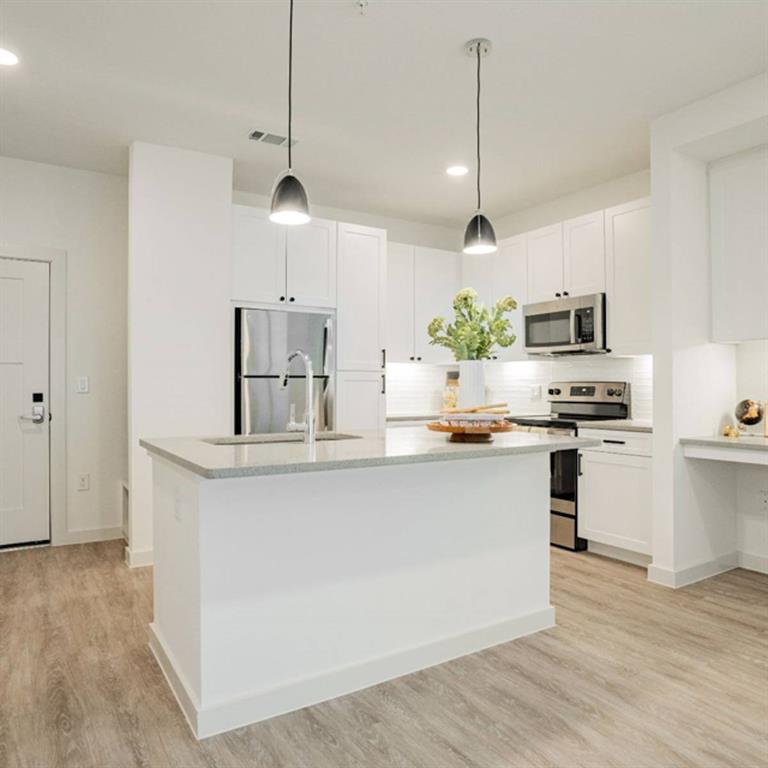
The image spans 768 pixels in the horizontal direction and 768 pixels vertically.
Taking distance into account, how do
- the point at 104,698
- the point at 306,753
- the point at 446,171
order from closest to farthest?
1. the point at 306,753
2. the point at 104,698
3. the point at 446,171

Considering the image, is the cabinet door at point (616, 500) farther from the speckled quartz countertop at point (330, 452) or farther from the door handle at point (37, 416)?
the door handle at point (37, 416)

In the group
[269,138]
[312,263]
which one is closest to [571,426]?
[312,263]

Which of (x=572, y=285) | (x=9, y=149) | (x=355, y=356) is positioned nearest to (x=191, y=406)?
(x=355, y=356)

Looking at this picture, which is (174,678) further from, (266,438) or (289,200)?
(289,200)

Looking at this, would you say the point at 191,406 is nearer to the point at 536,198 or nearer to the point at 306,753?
the point at 306,753

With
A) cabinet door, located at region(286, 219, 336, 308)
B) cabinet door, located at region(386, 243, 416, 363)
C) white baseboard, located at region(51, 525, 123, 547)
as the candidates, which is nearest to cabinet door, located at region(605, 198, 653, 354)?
cabinet door, located at region(386, 243, 416, 363)

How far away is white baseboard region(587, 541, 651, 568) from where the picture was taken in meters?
3.89

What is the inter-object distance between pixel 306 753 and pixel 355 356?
129 inches

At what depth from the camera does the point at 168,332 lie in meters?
4.06

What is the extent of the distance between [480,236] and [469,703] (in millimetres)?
2079

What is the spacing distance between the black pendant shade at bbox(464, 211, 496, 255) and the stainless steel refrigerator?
1.78 metres

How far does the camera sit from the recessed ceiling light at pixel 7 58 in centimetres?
290

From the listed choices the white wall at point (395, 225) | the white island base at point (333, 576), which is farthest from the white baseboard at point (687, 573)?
the white wall at point (395, 225)

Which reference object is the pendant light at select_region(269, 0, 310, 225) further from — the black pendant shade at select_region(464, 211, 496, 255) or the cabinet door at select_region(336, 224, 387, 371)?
the cabinet door at select_region(336, 224, 387, 371)
